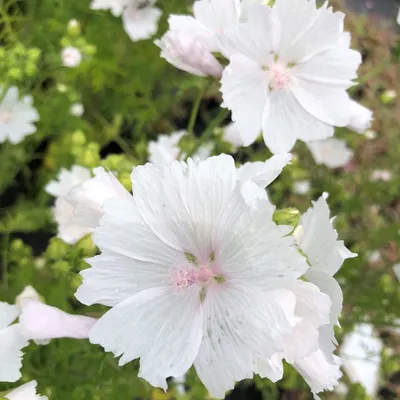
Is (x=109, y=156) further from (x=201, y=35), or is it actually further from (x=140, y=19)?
(x=140, y=19)

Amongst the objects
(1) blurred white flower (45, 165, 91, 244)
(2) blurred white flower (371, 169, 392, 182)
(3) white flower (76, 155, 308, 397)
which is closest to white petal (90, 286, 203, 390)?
(3) white flower (76, 155, 308, 397)

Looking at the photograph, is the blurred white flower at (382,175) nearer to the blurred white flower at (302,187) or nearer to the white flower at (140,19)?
the blurred white flower at (302,187)

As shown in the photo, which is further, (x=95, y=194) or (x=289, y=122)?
(x=289, y=122)

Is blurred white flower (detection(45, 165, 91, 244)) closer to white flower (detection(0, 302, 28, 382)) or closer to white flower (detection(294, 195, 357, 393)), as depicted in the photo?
white flower (detection(0, 302, 28, 382))

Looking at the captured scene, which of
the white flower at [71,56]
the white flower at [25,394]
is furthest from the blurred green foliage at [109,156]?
the white flower at [25,394]

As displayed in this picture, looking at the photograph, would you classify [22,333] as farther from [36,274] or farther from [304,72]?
[36,274]

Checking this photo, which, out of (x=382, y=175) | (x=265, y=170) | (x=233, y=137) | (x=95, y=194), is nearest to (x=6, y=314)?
(x=95, y=194)
